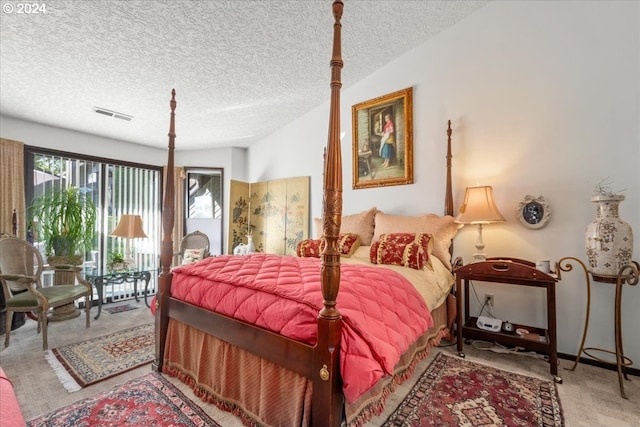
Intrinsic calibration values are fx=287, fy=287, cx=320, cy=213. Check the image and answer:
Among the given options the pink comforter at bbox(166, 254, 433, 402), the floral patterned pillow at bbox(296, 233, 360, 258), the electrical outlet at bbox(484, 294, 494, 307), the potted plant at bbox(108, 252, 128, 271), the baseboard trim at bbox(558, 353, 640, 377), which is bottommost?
the baseboard trim at bbox(558, 353, 640, 377)

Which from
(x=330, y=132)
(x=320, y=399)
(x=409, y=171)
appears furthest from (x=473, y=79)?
(x=320, y=399)

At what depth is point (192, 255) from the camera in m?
4.25

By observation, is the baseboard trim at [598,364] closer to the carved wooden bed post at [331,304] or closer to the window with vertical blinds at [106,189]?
the carved wooden bed post at [331,304]

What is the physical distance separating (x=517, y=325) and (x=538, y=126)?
180cm

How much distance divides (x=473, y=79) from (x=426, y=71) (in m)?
0.53

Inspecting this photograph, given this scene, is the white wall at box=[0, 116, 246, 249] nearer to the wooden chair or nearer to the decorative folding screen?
the decorative folding screen

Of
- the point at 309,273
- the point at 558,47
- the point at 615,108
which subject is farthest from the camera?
the point at 558,47

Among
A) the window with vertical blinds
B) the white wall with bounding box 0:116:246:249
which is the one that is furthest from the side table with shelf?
the window with vertical blinds

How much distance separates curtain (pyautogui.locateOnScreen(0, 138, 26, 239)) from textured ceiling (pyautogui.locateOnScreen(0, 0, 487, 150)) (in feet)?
1.36

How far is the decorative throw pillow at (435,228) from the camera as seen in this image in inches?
108

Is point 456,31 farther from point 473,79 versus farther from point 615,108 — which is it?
point 615,108

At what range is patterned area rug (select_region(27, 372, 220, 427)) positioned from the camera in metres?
1.59

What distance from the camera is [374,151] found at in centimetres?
360

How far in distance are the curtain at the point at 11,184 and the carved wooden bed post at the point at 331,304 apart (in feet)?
13.6
